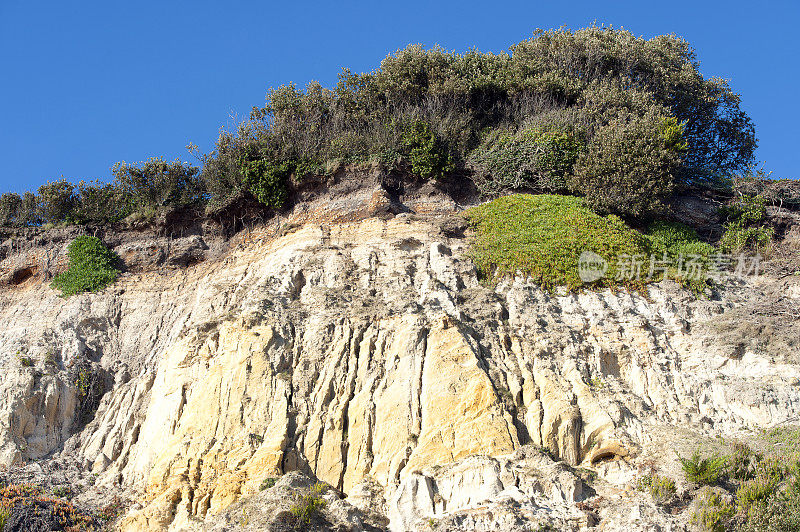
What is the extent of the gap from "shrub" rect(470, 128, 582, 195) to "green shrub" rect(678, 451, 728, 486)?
987 cm

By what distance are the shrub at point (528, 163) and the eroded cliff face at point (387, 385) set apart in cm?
232

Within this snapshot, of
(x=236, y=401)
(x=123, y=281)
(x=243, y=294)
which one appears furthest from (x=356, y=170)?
(x=236, y=401)

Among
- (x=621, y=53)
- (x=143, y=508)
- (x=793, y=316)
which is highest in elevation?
(x=621, y=53)

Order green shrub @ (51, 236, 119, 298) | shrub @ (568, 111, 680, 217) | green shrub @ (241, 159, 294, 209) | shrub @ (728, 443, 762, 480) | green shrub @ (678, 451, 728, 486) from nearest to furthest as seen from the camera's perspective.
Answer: green shrub @ (678, 451, 728, 486) < shrub @ (728, 443, 762, 480) < shrub @ (568, 111, 680, 217) < green shrub @ (51, 236, 119, 298) < green shrub @ (241, 159, 294, 209)

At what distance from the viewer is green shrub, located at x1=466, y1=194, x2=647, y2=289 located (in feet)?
65.6

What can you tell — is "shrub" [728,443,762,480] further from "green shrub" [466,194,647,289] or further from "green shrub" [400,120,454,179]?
"green shrub" [400,120,454,179]

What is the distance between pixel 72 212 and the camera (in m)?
23.8

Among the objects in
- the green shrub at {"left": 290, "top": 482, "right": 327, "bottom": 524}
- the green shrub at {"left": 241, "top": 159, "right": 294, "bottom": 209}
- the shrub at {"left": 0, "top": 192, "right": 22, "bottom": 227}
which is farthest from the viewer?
the shrub at {"left": 0, "top": 192, "right": 22, "bottom": 227}

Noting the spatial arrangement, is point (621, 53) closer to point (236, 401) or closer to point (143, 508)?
point (236, 401)

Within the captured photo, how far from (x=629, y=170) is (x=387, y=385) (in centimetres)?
939

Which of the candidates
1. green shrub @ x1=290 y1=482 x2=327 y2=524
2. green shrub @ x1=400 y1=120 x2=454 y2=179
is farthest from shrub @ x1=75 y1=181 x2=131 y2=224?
green shrub @ x1=290 y1=482 x2=327 y2=524

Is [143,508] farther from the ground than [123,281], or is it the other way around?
[123,281]

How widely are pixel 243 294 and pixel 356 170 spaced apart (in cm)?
495

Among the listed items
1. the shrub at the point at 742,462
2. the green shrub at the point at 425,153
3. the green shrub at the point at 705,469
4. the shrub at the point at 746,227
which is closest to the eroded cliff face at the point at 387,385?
the green shrub at the point at 705,469
